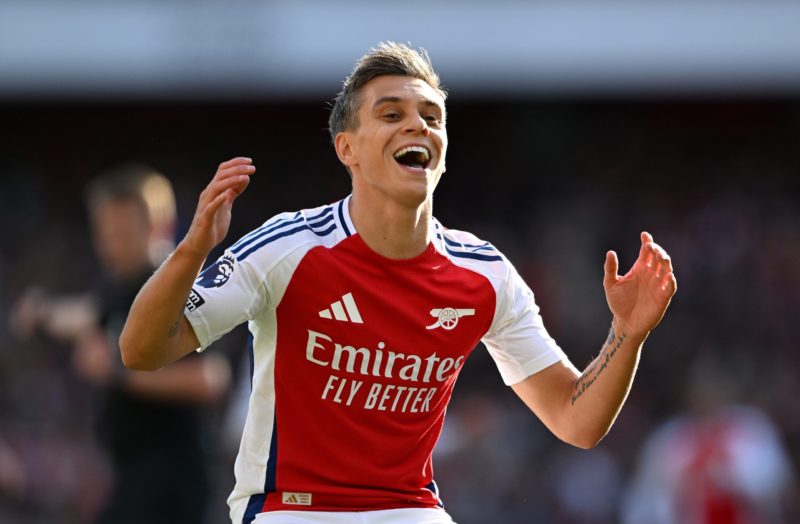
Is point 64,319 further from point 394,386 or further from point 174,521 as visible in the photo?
point 394,386

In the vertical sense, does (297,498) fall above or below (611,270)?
below

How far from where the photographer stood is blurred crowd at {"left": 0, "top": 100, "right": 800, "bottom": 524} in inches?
513

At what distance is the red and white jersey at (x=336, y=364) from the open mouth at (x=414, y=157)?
0.96ft

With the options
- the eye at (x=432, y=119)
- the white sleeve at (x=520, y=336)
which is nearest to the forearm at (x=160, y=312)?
the eye at (x=432, y=119)

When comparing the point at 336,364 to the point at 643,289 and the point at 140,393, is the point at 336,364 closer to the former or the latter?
the point at 643,289

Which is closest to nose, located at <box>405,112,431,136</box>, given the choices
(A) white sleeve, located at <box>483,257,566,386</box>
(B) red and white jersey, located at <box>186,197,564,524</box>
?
(B) red and white jersey, located at <box>186,197,564,524</box>

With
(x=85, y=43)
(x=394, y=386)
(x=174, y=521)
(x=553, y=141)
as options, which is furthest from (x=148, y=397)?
(x=553, y=141)

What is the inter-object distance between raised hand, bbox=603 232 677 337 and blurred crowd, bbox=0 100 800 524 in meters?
6.66

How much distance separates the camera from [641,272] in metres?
4.59

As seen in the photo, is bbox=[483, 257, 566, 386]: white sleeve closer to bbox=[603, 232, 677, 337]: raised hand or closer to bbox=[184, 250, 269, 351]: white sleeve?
bbox=[603, 232, 677, 337]: raised hand

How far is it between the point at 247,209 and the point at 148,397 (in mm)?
12170

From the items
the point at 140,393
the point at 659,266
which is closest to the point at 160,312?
the point at 659,266

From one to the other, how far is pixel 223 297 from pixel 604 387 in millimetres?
1275

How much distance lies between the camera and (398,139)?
4555 millimetres
